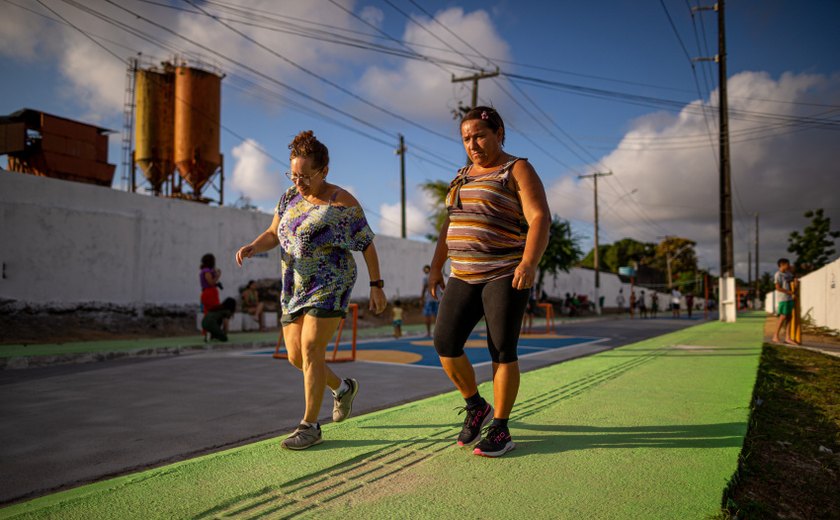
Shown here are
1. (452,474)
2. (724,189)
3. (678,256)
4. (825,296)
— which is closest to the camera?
(452,474)

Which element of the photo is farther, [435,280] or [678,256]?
[678,256]

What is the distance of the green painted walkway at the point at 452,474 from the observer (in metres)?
2.25

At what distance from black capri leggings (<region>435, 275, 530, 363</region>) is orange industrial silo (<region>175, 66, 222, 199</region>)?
81.5ft

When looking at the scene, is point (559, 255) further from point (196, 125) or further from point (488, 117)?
point (488, 117)

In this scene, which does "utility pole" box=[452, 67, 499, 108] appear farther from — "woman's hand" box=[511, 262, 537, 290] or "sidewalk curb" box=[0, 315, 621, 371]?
"woman's hand" box=[511, 262, 537, 290]

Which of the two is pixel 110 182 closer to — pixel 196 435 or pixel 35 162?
pixel 35 162

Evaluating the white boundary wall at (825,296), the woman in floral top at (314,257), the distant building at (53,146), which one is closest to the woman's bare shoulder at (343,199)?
the woman in floral top at (314,257)

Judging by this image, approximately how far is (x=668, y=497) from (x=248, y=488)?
1823 millimetres

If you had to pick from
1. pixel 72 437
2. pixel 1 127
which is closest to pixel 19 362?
pixel 72 437

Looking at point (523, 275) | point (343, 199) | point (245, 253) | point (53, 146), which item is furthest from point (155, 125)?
point (523, 275)

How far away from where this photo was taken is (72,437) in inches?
146

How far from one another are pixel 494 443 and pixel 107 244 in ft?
44.9

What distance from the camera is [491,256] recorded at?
3.08 metres

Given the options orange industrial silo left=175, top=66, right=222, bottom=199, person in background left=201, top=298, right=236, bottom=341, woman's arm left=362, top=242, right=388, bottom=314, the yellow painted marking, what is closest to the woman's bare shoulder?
woman's arm left=362, top=242, right=388, bottom=314
